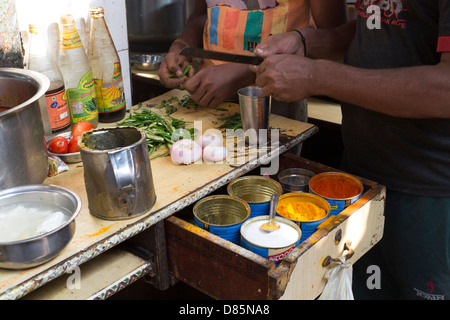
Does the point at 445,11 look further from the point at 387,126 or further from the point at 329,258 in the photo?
the point at 329,258

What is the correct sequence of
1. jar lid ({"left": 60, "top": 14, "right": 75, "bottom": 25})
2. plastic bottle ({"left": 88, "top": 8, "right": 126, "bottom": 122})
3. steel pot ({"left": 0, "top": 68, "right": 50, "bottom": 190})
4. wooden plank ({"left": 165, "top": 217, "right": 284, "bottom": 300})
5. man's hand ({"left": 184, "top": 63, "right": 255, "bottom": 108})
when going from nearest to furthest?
steel pot ({"left": 0, "top": 68, "right": 50, "bottom": 190}), wooden plank ({"left": 165, "top": 217, "right": 284, "bottom": 300}), jar lid ({"left": 60, "top": 14, "right": 75, "bottom": 25}), plastic bottle ({"left": 88, "top": 8, "right": 126, "bottom": 122}), man's hand ({"left": 184, "top": 63, "right": 255, "bottom": 108})

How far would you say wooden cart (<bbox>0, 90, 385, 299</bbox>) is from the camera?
1.23 meters

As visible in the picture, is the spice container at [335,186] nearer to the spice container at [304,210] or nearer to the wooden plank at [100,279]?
the spice container at [304,210]

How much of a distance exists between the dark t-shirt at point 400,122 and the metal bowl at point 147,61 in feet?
6.47

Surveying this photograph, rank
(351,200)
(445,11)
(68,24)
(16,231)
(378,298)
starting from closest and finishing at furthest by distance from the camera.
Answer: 1. (16,231)
2. (445,11)
3. (351,200)
4. (68,24)
5. (378,298)

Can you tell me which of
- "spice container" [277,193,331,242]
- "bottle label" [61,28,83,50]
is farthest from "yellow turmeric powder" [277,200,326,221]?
"bottle label" [61,28,83,50]

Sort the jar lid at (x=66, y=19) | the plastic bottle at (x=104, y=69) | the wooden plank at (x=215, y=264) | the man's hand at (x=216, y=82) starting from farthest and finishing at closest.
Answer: the man's hand at (x=216, y=82) → the plastic bottle at (x=104, y=69) → the jar lid at (x=66, y=19) → the wooden plank at (x=215, y=264)

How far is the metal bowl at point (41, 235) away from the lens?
1055 mm

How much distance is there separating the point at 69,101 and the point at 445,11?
4.43 ft

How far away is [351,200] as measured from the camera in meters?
1.56

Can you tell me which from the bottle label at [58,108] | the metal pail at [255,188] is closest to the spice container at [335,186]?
the metal pail at [255,188]

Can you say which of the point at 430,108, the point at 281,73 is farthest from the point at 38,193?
the point at 430,108

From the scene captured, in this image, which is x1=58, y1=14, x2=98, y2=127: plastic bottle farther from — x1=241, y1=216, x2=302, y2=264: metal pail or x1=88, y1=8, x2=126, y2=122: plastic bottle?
x1=241, y1=216, x2=302, y2=264: metal pail

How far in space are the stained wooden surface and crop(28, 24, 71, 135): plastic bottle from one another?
229 millimetres
